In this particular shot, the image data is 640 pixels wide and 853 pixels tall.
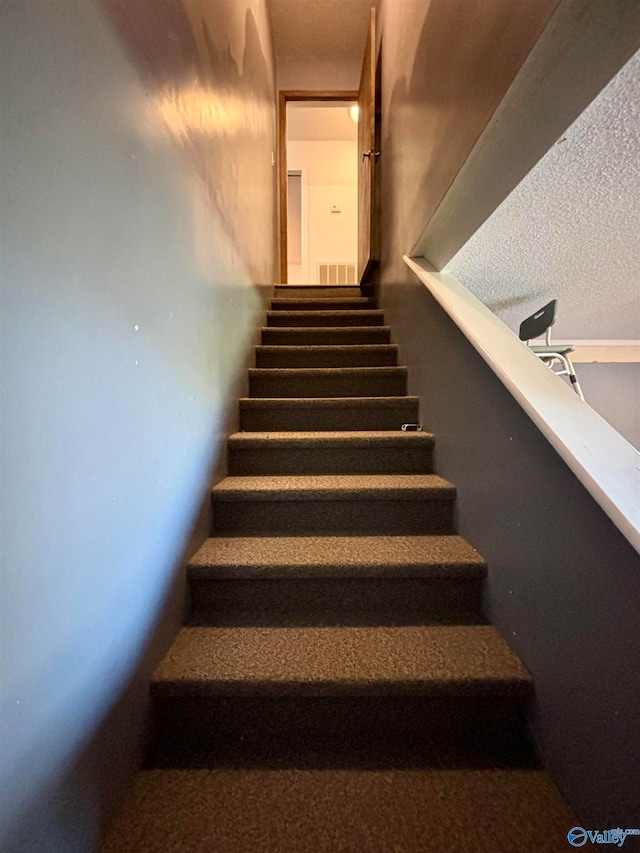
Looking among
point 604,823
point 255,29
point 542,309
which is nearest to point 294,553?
point 604,823

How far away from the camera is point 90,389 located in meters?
0.74

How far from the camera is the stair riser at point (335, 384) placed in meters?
2.19

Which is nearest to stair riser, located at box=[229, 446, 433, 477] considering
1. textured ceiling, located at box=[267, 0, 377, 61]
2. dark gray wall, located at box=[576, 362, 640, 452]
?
dark gray wall, located at box=[576, 362, 640, 452]

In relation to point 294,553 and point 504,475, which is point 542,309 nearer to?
point 504,475

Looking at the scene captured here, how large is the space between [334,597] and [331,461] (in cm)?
59

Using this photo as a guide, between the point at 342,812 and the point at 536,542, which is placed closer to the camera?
the point at 342,812

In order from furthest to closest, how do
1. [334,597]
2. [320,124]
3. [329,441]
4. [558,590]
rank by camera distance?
[320,124], [329,441], [334,597], [558,590]

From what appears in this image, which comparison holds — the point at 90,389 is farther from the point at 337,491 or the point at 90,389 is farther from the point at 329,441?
the point at 329,441

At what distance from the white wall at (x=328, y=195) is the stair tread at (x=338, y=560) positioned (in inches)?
198

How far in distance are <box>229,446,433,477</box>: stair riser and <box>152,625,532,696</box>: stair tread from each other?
0.68m

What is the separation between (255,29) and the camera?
2.72 m

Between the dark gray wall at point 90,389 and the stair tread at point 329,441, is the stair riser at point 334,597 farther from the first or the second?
the stair tread at point 329,441

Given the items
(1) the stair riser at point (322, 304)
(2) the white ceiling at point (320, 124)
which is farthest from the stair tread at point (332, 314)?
(2) the white ceiling at point (320, 124)

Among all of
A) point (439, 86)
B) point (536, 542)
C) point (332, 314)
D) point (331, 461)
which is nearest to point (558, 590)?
point (536, 542)
